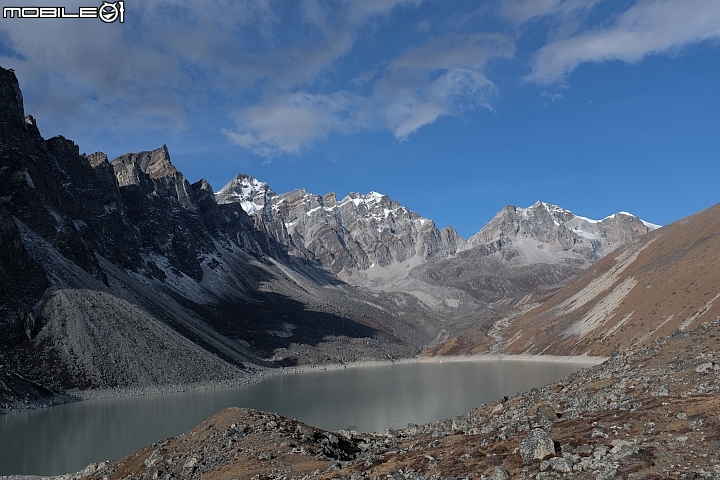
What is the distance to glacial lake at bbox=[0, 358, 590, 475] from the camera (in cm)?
5553

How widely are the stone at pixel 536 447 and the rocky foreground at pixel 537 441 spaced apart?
0.12 ft

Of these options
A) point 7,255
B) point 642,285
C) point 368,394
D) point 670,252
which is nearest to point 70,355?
point 7,255

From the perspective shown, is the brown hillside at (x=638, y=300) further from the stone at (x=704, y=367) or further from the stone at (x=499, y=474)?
the stone at (x=499, y=474)

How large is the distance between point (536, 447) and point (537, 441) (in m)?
0.20

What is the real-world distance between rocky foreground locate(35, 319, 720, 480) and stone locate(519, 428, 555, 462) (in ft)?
0.12

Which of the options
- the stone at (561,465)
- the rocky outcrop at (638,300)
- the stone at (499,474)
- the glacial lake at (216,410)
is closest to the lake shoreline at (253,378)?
the glacial lake at (216,410)

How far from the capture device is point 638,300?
117688 mm

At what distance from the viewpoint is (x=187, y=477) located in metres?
27.4

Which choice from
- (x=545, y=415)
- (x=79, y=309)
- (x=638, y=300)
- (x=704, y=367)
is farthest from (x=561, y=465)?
(x=638, y=300)

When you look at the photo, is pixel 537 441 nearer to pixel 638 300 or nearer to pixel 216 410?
pixel 216 410

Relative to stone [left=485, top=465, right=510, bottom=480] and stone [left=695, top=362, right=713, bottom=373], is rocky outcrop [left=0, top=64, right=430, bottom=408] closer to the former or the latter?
stone [left=485, top=465, right=510, bottom=480]

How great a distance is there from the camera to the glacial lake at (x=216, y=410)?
55.5 metres

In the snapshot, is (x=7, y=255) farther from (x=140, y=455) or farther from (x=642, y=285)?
(x=642, y=285)

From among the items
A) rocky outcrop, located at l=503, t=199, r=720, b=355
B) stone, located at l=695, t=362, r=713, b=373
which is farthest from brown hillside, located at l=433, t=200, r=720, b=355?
stone, located at l=695, t=362, r=713, b=373
